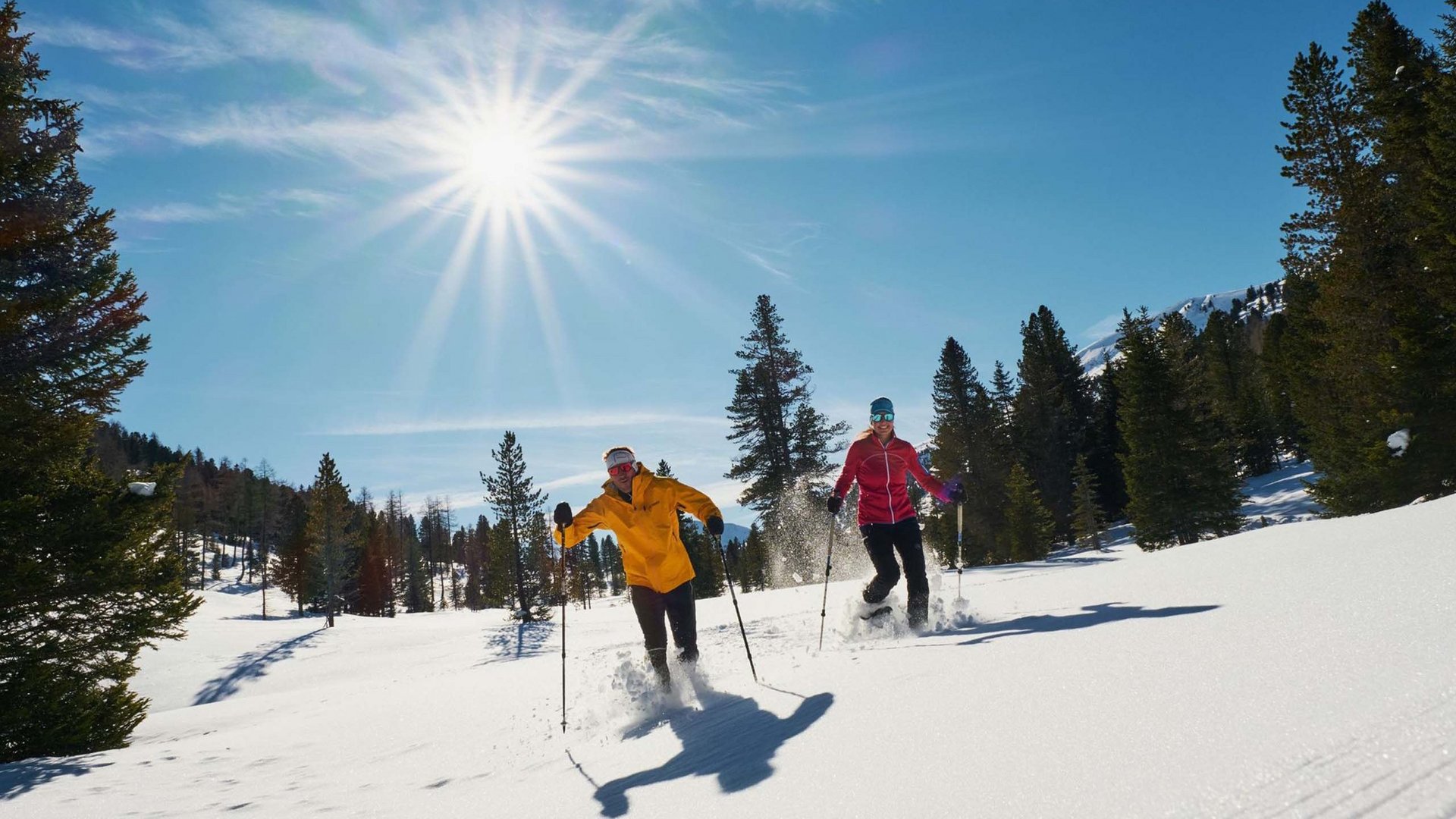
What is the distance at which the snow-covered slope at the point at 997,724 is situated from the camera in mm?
1588

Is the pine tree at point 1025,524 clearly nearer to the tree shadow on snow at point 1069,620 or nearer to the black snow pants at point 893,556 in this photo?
the black snow pants at point 893,556

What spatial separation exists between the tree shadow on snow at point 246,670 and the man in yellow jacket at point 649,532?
55.5 feet

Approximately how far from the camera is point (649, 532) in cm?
567

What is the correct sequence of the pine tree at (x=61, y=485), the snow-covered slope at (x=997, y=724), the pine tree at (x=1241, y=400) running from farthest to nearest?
1. the pine tree at (x=1241, y=400)
2. the pine tree at (x=61, y=485)
3. the snow-covered slope at (x=997, y=724)

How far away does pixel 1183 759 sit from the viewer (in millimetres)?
1653

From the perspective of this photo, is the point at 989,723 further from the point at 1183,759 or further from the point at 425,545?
the point at 425,545

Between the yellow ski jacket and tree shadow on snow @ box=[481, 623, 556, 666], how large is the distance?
13458 mm

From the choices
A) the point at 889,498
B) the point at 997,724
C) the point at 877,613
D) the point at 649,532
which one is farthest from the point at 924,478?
the point at 997,724

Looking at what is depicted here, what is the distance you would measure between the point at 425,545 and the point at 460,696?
404 ft

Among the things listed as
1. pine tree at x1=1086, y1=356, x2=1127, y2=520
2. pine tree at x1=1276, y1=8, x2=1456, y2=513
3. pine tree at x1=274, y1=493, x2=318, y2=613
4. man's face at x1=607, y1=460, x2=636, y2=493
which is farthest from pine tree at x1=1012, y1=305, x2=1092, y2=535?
pine tree at x1=274, y1=493, x2=318, y2=613

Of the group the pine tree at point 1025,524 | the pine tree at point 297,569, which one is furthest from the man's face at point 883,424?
the pine tree at point 297,569

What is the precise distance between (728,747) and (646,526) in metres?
2.74

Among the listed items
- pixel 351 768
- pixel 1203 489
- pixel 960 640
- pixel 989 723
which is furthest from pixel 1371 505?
pixel 351 768

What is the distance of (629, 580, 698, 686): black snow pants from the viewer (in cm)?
544
